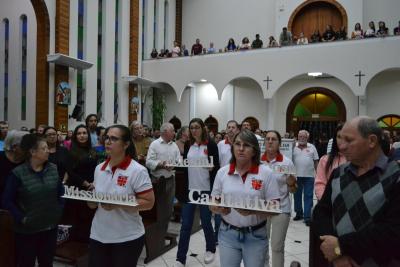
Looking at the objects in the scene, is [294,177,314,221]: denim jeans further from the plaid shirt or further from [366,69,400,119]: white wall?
[366,69,400,119]: white wall

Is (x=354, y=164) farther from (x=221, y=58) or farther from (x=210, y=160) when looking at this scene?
(x=221, y=58)

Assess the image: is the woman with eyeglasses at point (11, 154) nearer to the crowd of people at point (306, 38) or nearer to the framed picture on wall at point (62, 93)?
the framed picture on wall at point (62, 93)

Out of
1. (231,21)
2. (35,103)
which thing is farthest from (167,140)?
(231,21)

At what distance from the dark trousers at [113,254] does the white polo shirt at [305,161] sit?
14.8 ft

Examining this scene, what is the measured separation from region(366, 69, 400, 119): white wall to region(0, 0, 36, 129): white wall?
42.3 ft

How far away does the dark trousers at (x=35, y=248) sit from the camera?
2861 mm

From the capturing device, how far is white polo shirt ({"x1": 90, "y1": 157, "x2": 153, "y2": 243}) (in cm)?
241

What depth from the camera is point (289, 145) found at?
7340 millimetres

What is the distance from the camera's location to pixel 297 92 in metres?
15.7

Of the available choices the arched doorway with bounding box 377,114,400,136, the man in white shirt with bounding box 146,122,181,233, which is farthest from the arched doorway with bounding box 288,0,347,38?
the man in white shirt with bounding box 146,122,181,233

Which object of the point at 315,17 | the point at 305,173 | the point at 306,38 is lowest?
the point at 305,173

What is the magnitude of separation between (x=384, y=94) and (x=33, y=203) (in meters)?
14.5

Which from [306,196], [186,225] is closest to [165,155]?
[186,225]

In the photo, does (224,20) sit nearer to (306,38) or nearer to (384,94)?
(306,38)
